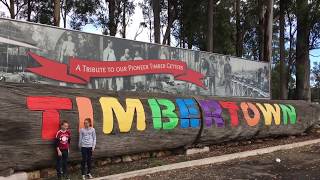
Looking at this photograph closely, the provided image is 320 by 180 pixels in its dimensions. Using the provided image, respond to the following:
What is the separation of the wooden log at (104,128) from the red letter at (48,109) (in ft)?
0.17

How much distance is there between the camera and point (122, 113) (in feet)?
43.3

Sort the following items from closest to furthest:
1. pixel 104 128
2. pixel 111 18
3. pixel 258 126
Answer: pixel 104 128 → pixel 258 126 → pixel 111 18

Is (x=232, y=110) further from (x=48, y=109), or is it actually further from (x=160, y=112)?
(x=48, y=109)

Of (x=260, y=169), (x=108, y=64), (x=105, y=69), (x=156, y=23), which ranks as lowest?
(x=260, y=169)

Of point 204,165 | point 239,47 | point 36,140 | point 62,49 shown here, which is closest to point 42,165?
point 36,140

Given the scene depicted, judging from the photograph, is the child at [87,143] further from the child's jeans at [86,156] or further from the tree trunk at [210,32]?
the tree trunk at [210,32]

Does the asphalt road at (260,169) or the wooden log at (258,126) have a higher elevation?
the wooden log at (258,126)

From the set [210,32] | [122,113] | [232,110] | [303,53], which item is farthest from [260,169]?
[210,32]

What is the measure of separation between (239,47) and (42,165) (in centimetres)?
3232

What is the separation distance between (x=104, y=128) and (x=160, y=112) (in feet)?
7.62

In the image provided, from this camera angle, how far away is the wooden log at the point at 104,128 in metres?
10.4

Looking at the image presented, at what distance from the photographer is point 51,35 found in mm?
13109

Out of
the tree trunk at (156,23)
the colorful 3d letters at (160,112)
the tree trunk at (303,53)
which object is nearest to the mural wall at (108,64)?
the colorful 3d letters at (160,112)

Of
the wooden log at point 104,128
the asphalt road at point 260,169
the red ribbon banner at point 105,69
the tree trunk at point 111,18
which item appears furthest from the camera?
the tree trunk at point 111,18
